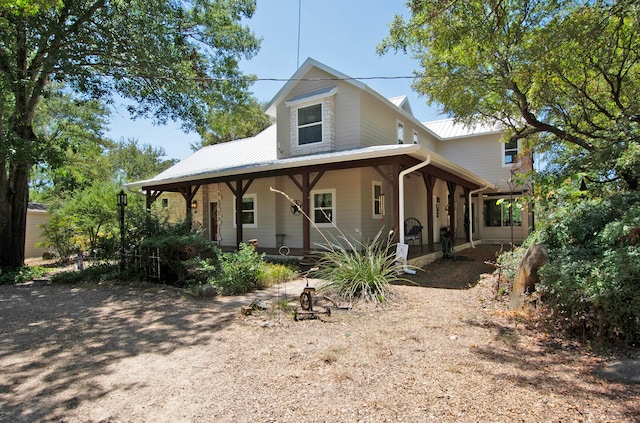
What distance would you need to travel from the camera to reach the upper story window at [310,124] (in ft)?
37.4

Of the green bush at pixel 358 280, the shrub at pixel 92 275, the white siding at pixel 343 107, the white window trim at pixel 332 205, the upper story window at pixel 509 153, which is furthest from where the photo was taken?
the upper story window at pixel 509 153

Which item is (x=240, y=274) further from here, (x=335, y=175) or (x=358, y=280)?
(x=335, y=175)

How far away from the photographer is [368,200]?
10805 mm

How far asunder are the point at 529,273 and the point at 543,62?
15.3ft

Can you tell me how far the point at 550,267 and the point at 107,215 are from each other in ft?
49.0

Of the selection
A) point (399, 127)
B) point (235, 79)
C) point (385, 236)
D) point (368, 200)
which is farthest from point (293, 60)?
point (385, 236)

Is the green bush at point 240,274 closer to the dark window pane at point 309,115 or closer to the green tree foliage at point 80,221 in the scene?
the dark window pane at point 309,115

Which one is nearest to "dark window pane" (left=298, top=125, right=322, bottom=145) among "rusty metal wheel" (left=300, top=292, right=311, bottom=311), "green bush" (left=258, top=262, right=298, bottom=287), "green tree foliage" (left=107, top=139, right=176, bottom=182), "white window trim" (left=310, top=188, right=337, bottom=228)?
"white window trim" (left=310, top=188, right=337, bottom=228)

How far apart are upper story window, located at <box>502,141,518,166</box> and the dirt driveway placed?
12.0 m

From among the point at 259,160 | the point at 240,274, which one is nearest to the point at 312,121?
the point at 259,160

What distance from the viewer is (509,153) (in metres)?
15.4

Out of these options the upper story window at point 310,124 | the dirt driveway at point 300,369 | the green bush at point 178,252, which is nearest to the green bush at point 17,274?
the green bush at point 178,252

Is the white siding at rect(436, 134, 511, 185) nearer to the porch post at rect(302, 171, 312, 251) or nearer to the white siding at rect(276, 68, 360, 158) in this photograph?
the white siding at rect(276, 68, 360, 158)

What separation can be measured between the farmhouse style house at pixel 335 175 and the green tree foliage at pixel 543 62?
2078 mm
